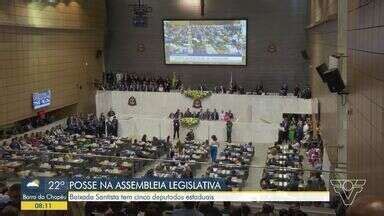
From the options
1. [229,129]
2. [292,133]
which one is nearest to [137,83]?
[229,129]

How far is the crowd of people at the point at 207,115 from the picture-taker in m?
30.0

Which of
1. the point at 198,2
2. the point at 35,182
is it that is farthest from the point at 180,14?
the point at 35,182

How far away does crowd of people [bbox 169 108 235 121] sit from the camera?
98.3ft

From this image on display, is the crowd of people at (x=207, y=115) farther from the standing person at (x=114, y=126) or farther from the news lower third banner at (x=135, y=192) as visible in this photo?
the news lower third banner at (x=135, y=192)

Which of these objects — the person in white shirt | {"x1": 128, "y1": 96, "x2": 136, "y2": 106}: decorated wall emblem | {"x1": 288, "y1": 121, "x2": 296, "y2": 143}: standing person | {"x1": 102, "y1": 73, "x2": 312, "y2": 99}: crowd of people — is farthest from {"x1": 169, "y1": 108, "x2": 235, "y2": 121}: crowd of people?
{"x1": 288, "y1": 121, "x2": 296, "y2": 143}: standing person

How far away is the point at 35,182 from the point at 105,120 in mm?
23273

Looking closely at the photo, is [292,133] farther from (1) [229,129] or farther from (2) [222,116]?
(2) [222,116]

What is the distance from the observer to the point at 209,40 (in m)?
33.9

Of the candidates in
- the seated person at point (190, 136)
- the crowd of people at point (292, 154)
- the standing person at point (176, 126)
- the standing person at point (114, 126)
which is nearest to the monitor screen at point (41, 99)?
the standing person at point (114, 126)

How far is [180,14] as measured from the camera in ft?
115

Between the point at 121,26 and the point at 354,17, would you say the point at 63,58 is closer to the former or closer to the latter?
the point at 121,26

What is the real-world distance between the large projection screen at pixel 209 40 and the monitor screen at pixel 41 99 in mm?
9476

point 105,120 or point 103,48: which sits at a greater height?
point 103,48

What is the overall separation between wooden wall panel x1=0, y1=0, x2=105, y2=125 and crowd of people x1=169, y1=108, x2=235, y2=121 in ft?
21.1
